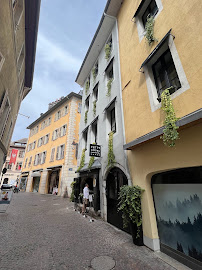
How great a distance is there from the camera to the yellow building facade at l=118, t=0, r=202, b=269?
3.53 m

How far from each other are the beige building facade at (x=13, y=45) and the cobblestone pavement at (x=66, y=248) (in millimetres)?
6132

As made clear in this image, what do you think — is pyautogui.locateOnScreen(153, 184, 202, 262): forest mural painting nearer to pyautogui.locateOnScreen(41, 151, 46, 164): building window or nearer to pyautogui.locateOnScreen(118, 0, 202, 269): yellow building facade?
pyautogui.locateOnScreen(118, 0, 202, 269): yellow building facade

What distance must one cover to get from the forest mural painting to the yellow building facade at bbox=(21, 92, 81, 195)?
1391cm

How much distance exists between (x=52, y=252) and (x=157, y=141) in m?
4.70

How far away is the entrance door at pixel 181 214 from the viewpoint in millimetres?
3434

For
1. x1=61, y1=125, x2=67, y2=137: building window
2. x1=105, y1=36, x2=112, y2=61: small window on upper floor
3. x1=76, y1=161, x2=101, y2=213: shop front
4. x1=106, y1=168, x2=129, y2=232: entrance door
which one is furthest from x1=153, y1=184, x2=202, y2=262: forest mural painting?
x1=61, y1=125, x2=67, y2=137: building window

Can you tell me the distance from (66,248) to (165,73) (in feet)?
22.5

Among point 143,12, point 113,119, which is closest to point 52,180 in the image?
point 113,119

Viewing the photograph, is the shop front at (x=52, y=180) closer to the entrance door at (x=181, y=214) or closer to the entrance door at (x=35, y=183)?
the entrance door at (x=35, y=183)

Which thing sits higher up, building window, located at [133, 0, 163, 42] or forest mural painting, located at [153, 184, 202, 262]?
building window, located at [133, 0, 163, 42]

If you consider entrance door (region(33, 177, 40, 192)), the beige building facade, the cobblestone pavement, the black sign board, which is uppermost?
the beige building facade

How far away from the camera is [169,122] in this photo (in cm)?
364

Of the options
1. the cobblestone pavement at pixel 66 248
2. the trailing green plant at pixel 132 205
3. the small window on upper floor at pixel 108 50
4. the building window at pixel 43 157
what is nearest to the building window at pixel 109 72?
the small window on upper floor at pixel 108 50

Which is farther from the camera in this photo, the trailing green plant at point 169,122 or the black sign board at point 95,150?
the black sign board at point 95,150
